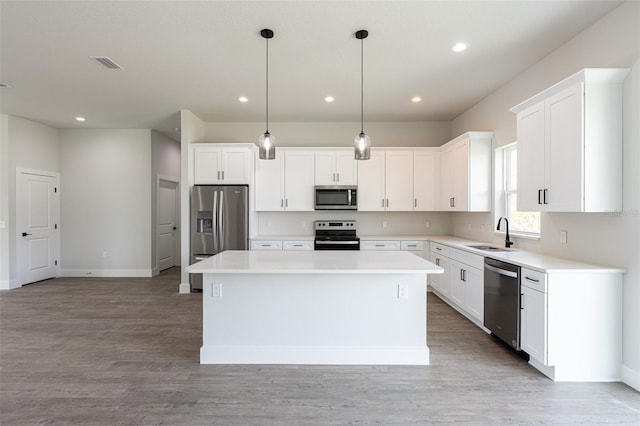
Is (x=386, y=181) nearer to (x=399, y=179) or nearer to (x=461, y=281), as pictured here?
(x=399, y=179)

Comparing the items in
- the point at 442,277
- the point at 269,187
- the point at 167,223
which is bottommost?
the point at 442,277

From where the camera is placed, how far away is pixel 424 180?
5438mm

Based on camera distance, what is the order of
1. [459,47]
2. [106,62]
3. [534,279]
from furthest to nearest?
1. [106,62]
2. [459,47]
3. [534,279]

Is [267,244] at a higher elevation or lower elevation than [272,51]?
lower

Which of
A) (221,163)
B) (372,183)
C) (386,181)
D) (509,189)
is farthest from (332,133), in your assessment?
(509,189)

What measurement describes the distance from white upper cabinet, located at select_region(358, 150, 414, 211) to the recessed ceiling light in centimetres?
233

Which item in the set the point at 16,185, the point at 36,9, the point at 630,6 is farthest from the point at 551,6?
the point at 16,185

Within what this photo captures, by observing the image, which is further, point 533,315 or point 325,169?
point 325,169

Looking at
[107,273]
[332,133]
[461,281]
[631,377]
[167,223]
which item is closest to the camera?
[631,377]

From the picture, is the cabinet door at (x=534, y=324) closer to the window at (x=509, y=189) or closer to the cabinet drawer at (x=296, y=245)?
the window at (x=509, y=189)

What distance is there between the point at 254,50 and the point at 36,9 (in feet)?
5.71

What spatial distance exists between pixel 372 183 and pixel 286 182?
1490mm

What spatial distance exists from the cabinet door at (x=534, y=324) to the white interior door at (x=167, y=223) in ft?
21.4

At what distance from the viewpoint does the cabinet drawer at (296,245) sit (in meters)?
5.10
